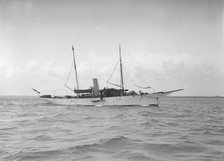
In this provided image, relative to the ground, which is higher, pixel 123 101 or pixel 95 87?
pixel 95 87

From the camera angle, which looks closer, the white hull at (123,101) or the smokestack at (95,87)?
the white hull at (123,101)

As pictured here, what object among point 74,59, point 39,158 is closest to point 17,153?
point 39,158

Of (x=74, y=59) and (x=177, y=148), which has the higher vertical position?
(x=74, y=59)

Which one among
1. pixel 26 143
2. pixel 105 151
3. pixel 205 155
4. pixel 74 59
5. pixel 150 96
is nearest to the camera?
pixel 205 155

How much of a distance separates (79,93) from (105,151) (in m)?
56.1

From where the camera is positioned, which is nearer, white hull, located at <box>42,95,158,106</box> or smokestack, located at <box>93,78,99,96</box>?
white hull, located at <box>42,95,158,106</box>

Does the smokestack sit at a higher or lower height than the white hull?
higher

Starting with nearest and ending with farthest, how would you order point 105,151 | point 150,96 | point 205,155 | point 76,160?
point 76,160
point 205,155
point 105,151
point 150,96

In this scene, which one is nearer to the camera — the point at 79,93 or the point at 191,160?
the point at 191,160

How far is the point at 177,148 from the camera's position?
1233 cm

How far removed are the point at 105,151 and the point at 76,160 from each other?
2150 millimetres

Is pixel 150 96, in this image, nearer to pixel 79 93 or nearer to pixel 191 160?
pixel 79 93

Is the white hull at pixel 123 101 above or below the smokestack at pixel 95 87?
below

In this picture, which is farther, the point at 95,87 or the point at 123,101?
the point at 95,87
